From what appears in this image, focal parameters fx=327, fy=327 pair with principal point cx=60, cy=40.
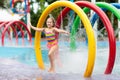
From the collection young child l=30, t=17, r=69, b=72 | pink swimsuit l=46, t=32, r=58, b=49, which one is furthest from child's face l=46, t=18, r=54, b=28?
pink swimsuit l=46, t=32, r=58, b=49

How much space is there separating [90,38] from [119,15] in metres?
1.52

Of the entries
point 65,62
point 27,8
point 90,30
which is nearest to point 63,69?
point 65,62

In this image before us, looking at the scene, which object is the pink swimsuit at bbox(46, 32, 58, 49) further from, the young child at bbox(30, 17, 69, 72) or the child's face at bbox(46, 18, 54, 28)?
the child's face at bbox(46, 18, 54, 28)

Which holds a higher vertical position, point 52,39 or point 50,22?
point 50,22

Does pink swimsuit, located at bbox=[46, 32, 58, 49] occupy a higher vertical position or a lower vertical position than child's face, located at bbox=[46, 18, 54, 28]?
lower

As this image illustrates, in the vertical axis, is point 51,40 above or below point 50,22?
below

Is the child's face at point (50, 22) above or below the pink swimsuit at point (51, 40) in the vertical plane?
above

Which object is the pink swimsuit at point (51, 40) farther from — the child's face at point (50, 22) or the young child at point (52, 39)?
the child's face at point (50, 22)

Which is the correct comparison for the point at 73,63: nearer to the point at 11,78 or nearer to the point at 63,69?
the point at 63,69

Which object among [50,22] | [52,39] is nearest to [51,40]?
[52,39]

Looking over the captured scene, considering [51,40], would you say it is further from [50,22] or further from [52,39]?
[50,22]

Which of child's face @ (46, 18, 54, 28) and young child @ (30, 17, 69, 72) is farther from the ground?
child's face @ (46, 18, 54, 28)

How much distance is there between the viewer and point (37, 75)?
709 cm

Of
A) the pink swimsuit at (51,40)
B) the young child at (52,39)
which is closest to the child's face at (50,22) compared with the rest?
the young child at (52,39)
